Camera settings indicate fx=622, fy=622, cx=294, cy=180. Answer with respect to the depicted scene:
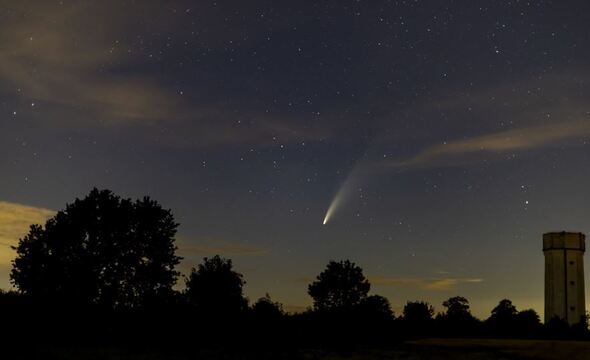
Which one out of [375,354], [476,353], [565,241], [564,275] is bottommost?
[375,354]

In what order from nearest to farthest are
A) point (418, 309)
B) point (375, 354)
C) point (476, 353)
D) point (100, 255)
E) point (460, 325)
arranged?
point (476, 353), point (375, 354), point (100, 255), point (460, 325), point (418, 309)

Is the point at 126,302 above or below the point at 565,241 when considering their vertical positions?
below

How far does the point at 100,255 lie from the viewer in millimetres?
55500

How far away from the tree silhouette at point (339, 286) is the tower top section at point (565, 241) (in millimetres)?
33410

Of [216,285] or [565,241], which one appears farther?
[565,241]

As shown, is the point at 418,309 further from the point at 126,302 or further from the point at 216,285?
the point at 126,302

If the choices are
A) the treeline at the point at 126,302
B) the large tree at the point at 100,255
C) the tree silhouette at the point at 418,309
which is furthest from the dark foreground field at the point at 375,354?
the tree silhouette at the point at 418,309

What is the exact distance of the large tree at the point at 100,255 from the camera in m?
54.0

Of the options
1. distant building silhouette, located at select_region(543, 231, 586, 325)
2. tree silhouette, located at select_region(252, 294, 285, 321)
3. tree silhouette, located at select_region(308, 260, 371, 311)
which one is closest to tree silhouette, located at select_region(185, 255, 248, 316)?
tree silhouette, located at select_region(252, 294, 285, 321)

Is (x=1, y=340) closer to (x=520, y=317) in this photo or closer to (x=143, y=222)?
(x=143, y=222)

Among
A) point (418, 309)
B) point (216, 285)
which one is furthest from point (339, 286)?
point (216, 285)

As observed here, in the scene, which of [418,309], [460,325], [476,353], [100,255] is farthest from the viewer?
[418,309]

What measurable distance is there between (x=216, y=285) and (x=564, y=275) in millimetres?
63106

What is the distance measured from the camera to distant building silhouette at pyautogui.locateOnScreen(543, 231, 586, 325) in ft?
343
